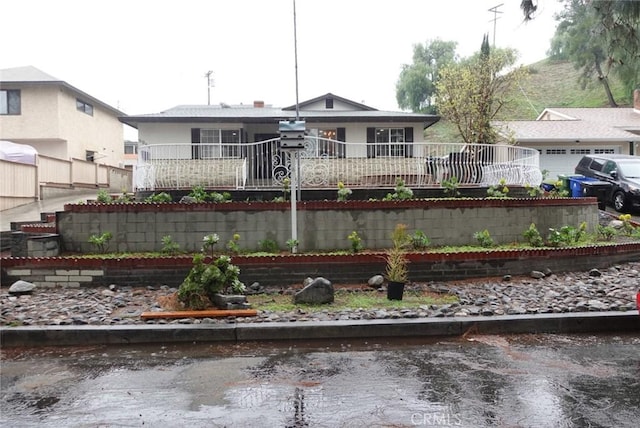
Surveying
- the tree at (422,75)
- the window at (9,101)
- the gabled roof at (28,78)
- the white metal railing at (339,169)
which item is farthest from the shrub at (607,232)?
the tree at (422,75)

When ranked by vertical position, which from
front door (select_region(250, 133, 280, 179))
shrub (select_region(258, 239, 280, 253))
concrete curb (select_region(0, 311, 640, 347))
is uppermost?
front door (select_region(250, 133, 280, 179))

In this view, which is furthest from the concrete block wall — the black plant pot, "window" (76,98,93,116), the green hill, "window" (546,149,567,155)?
the green hill

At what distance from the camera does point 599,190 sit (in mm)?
15320

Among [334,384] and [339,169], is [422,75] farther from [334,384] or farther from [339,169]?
[334,384]

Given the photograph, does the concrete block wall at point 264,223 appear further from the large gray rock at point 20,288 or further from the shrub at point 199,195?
the large gray rock at point 20,288

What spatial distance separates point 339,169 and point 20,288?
22.4ft

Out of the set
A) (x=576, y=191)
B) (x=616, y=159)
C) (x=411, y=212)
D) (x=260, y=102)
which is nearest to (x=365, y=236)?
(x=411, y=212)

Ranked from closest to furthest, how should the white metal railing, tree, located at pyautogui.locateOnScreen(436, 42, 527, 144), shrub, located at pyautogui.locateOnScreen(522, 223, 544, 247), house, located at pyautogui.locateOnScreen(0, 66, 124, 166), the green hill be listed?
shrub, located at pyautogui.locateOnScreen(522, 223, 544, 247)
the white metal railing
tree, located at pyautogui.locateOnScreen(436, 42, 527, 144)
house, located at pyautogui.locateOnScreen(0, 66, 124, 166)
the green hill

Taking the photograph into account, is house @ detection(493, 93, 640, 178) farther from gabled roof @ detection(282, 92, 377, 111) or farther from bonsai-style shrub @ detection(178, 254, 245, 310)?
bonsai-style shrub @ detection(178, 254, 245, 310)

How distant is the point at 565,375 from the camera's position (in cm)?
469

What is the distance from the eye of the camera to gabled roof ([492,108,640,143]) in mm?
23906

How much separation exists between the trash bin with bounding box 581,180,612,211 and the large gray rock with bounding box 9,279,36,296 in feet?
49.9

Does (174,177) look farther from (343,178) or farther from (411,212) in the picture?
(411,212)

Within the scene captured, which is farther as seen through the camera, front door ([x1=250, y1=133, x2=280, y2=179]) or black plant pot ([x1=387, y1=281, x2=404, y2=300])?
front door ([x1=250, y1=133, x2=280, y2=179])
